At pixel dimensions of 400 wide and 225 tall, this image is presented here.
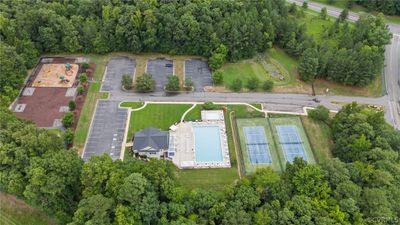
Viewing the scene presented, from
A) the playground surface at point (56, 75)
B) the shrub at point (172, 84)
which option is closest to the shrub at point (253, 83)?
the shrub at point (172, 84)

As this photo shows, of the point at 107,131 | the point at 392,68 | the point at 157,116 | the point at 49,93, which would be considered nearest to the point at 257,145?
the point at 157,116

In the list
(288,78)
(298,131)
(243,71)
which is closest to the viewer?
(298,131)

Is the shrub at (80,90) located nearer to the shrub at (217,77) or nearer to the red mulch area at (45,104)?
the red mulch area at (45,104)

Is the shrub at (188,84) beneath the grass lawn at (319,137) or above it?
above

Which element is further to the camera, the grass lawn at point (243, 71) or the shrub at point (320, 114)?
the grass lawn at point (243, 71)

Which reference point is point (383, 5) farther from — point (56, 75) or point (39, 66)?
point (39, 66)
